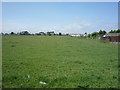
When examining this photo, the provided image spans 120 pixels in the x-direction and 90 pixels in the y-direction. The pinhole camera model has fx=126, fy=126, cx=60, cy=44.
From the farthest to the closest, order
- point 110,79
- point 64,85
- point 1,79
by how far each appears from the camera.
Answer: point 110,79 → point 1,79 → point 64,85

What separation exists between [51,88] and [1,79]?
7.65ft

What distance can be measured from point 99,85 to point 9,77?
393cm

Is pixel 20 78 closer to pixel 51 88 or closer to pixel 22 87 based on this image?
pixel 22 87

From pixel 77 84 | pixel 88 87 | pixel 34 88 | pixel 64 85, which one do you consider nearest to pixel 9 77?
A: pixel 34 88

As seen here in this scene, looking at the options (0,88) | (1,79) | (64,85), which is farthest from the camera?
(1,79)

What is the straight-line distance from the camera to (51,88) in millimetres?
4695

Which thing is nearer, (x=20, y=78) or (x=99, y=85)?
(x=99, y=85)

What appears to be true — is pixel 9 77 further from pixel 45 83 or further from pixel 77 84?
pixel 77 84

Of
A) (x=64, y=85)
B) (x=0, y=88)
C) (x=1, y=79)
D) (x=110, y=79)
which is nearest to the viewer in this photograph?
(x=0, y=88)

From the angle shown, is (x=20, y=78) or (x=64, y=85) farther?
(x=20, y=78)

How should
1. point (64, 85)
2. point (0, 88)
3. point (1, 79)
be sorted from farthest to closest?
point (1, 79) → point (64, 85) → point (0, 88)

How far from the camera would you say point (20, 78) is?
563 cm

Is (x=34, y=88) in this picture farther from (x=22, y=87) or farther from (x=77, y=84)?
(x=77, y=84)

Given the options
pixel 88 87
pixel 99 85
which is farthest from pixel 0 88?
pixel 99 85
